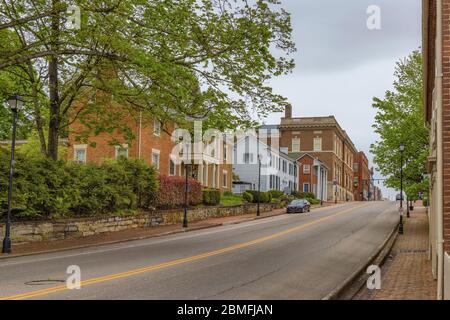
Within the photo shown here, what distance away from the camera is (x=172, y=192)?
37.2 metres

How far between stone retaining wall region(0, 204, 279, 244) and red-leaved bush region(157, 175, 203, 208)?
82 centimetres

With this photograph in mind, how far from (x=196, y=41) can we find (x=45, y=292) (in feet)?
34.5

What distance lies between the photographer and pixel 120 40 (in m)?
18.4

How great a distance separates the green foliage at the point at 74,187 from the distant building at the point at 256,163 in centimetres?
3657

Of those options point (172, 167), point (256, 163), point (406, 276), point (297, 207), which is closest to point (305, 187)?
point (256, 163)

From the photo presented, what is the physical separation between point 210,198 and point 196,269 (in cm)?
2967

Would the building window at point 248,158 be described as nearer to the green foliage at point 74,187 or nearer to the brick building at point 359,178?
the green foliage at point 74,187

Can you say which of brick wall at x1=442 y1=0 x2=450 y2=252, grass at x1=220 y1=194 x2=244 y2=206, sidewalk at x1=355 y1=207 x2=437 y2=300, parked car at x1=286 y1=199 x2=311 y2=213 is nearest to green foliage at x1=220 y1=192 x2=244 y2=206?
grass at x1=220 y1=194 x2=244 y2=206

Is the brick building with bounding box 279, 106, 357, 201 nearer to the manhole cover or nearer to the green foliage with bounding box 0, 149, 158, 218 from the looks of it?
the green foliage with bounding box 0, 149, 158, 218

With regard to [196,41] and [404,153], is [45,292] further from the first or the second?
[404,153]

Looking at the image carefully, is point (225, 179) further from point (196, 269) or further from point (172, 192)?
point (196, 269)

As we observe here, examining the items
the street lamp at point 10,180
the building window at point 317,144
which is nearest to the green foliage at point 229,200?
the street lamp at point 10,180

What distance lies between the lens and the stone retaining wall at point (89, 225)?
21.7 metres
